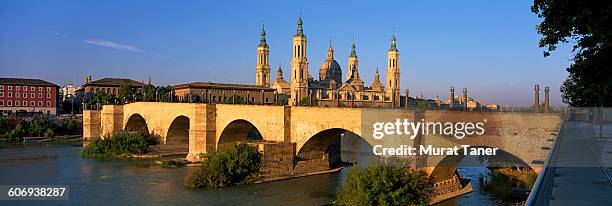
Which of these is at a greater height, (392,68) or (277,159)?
(392,68)

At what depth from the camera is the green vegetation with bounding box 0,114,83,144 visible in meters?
47.6

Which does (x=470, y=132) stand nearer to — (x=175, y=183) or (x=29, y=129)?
(x=175, y=183)

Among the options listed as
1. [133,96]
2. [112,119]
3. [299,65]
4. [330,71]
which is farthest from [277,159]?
[330,71]

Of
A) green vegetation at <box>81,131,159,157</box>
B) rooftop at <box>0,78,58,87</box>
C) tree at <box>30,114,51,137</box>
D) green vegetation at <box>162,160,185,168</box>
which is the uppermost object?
rooftop at <box>0,78,58,87</box>

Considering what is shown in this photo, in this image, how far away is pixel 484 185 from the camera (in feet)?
74.0

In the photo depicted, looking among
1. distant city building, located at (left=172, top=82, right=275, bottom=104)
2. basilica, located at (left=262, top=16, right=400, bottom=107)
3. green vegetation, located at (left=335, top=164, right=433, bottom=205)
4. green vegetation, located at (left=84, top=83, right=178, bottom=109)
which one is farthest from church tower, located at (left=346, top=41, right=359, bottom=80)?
green vegetation, located at (left=335, top=164, right=433, bottom=205)

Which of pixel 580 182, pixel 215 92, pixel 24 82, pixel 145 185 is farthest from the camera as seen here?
pixel 215 92

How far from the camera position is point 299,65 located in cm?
8594

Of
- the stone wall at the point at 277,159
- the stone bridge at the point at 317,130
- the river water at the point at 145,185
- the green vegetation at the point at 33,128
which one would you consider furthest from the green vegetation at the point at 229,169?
the green vegetation at the point at 33,128

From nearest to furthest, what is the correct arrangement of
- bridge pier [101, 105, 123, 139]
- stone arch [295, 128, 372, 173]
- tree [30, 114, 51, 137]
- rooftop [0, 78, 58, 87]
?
stone arch [295, 128, 372, 173] → bridge pier [101, 105, 123, 139] → tree [30, 114, 51, 137] → rooftop [0, 78, 58, 87]

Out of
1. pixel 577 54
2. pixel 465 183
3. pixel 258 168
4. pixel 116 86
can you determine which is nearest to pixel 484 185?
pixel 465 183

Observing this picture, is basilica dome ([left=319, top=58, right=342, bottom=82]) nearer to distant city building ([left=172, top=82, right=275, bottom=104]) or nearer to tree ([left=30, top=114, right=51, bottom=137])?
distant city building ([left=172, top=82, right=275, bottom=104])

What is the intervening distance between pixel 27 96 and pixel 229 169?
56.2 m

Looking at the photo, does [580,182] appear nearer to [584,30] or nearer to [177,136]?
[584,30]
